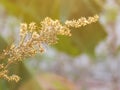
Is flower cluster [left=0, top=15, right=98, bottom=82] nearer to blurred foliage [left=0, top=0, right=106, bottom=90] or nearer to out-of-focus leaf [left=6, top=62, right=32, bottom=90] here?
out-of-focus leaf [left=6, top=62, right=32, bottom=90]

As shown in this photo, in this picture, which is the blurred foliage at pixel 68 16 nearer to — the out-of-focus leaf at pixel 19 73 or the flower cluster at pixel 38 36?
the out-of-focus leaf at pixel 19 73

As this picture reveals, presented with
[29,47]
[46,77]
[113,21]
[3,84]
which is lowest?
[29,47]

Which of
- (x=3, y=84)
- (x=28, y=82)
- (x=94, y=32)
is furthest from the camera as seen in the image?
(x=94, y=32)

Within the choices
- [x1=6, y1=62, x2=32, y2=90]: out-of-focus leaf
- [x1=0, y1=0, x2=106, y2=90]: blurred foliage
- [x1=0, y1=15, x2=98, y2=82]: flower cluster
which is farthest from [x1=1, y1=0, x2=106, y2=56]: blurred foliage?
[x1=0, y1=15, x2=98, y2=82]: flower cluster

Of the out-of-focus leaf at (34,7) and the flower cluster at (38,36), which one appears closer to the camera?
the flower cluster at (38,36)

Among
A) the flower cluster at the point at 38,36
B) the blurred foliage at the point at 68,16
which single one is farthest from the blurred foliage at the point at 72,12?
the flower cluster at the point at 38,36

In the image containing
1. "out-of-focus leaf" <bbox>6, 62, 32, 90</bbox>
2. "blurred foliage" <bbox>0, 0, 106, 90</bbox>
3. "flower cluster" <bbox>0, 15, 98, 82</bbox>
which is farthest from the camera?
"blurred foliage" <bbox>0, 0, 106, 90</bbox>

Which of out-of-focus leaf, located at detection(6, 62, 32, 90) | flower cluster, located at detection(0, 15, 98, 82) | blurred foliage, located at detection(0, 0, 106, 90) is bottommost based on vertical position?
flower cluster, located at detection(0, 15, 98, 82)

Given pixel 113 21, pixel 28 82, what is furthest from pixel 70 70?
pixel 28 82

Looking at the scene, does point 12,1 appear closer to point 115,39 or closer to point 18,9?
point 18,9

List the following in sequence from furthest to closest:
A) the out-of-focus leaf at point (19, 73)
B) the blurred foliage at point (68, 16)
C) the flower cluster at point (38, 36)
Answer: the blurred foliage at point (68, 16), the out-of-focus leaf at point (19, 73), the flower cluster at point (38, 36)

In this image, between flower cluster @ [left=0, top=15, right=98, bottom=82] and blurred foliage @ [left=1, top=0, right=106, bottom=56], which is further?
blurred foliage @ [left=1, top=0, right=106, bottom=56]
